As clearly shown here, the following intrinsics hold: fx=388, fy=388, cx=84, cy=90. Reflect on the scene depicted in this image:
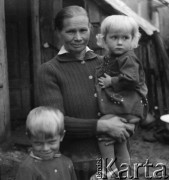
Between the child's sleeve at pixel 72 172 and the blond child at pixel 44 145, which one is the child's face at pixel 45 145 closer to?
the blond child at pixel 44 145

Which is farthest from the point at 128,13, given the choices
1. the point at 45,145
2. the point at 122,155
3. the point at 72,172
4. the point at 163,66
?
the point at 45,145

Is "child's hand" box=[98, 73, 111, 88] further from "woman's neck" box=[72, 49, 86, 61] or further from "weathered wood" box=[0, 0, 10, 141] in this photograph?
"weathered wood" box=[0, 0, 10, 141]

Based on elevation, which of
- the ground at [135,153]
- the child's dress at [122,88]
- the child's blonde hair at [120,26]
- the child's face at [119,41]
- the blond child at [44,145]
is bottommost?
the ground at [135,153]

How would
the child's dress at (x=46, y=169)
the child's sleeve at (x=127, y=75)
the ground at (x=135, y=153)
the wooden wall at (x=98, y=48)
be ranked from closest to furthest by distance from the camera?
the child's dress at (x=46, y=169) → the child's sleeve at (x=127, y=75) → the ground at (x=135, y=153) → the wooden wall at (x=98, y=48)

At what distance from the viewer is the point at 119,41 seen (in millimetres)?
2947

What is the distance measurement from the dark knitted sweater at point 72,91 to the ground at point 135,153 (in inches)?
100

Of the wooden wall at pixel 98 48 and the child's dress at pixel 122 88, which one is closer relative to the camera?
the child's dress at pixel 122 88

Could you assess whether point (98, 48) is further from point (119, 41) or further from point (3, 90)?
point (119, 41)

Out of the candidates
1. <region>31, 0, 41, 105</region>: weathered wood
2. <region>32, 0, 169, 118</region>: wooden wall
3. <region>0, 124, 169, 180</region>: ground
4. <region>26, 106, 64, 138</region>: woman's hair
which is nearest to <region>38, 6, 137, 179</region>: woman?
<region>26, 106, 64, 138</region>: woman's hair

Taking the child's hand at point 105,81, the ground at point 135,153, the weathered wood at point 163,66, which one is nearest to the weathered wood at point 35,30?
the ground at point 135,153

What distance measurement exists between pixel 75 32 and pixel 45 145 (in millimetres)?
841

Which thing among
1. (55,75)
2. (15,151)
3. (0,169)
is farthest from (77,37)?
(15,151)

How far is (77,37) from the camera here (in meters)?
2.77

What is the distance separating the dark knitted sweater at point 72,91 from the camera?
2.75 meters
